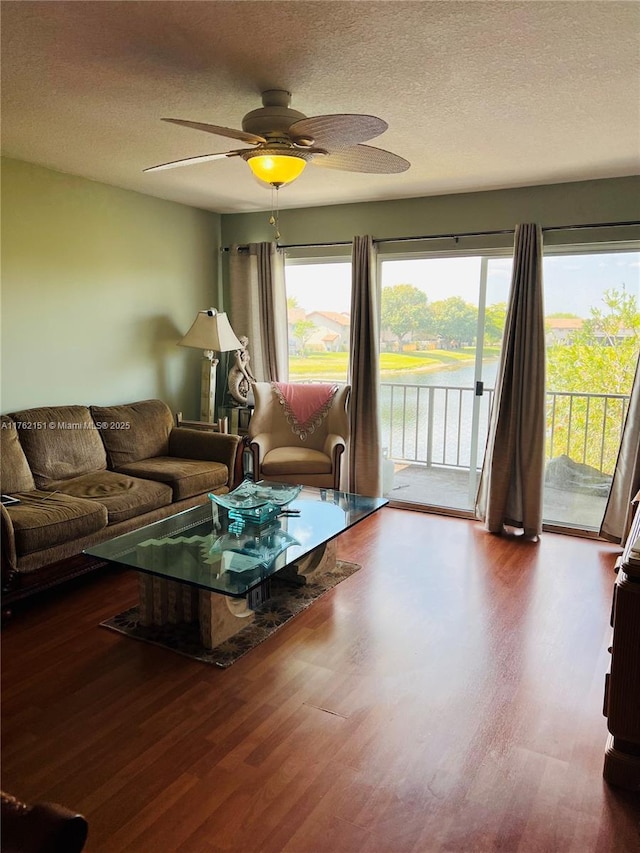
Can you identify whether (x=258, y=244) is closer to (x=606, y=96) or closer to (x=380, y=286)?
(x=380, y=286)

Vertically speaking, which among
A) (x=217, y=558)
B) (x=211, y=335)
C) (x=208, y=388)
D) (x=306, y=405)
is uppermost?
(x=211, y=335)

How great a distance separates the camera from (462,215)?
4.61 m

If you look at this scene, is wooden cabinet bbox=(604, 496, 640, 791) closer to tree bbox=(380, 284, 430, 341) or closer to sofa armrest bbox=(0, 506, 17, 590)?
sofa armrest bbox=(0, 506, 17, 590)

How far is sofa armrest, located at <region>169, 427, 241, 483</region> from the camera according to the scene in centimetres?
461

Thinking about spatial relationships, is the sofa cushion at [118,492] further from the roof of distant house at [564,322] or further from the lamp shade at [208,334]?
the roof of distant house at [564,322]

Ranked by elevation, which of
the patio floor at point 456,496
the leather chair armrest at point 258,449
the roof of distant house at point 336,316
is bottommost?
the patio floor at point 456,496

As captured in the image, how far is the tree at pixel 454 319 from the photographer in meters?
4.83

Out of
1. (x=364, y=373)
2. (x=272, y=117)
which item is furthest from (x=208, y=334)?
(x=272, y=117)

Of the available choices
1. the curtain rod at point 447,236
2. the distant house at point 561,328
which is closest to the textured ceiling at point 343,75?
the curtain rod at point 447,236

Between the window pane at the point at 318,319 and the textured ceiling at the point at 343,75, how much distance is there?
1674 mm

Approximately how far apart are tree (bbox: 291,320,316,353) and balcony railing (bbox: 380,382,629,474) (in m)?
0.80

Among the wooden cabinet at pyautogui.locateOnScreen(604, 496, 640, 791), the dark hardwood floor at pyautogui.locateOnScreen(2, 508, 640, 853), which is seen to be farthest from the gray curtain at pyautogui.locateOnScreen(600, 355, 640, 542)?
the wooden cabinet at pyautogui.locateOnScreen(604, 496, 640, 791)

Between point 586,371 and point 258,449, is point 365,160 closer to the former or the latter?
point 258,449

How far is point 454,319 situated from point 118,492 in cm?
284
